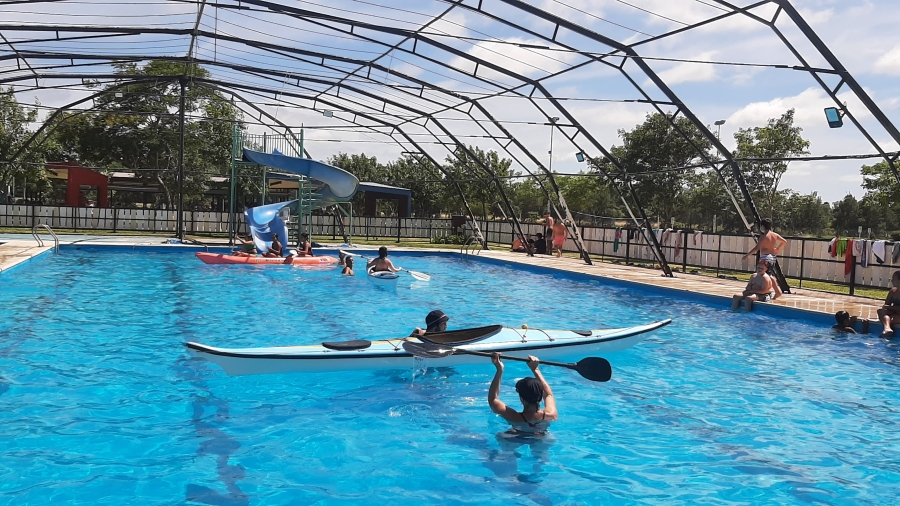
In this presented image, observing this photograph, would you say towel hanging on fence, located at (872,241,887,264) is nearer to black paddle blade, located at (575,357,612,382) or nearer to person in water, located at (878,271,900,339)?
person in water, located at (878,271,900,339)

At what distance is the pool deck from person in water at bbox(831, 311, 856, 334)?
32cm

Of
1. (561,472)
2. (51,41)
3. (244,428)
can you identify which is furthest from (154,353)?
(51,41)

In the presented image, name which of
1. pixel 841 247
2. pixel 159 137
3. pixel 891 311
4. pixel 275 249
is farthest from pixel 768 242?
pixel 159 137

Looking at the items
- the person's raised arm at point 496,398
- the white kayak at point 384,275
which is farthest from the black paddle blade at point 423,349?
the white kayak at point 384,275

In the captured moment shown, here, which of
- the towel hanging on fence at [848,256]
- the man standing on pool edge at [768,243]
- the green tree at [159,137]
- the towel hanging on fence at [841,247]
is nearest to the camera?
the man standing on pool edge at [768,243]

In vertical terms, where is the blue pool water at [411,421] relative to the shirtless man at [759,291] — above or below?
below

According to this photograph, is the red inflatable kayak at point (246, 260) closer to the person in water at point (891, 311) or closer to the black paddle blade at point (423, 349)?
the black paddle blade at point (423, 349)

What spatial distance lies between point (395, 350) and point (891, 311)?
8572 millimetres

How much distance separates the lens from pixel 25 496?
503 cm

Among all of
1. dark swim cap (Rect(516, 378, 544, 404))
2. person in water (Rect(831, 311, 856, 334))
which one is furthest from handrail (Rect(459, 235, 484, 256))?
dark swim cap (Rect(516, 378, 544, 404))

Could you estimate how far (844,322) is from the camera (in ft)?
39.4

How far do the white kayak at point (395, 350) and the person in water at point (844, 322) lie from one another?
15.2 feet

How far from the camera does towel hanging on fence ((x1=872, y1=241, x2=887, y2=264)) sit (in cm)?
1638

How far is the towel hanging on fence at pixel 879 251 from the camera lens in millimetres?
16375
